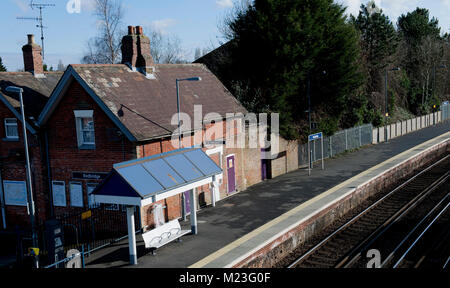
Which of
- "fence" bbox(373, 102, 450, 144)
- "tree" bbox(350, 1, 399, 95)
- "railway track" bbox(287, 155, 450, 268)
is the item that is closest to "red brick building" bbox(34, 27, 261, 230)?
"railway track" bbox(287, 155, 450, 268)

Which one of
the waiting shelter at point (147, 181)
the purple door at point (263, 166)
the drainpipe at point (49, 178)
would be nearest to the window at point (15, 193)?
the drainpipe at point (49, 178)

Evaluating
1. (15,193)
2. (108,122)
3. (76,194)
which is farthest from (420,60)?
(15,193)

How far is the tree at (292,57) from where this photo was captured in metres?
25.7

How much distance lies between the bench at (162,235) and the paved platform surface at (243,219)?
326 millimetres

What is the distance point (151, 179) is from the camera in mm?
13062

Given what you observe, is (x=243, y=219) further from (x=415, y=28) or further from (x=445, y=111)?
(x=415, y=28)

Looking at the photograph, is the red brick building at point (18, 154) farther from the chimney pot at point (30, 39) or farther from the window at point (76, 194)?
the chimney pot at point (30, 39)

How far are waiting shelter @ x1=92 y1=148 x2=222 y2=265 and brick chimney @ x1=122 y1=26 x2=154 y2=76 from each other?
6166 mm

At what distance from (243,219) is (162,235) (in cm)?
424

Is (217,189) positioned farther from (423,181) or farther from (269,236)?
(423,181)

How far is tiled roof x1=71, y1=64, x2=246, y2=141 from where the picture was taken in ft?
54.1

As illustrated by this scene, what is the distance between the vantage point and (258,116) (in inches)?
977

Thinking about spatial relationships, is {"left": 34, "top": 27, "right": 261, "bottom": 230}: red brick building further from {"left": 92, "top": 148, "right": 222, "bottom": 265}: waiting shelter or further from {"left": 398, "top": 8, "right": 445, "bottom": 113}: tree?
{"left": 398, "top": 8, "right": 445, "bottom": 113}: tree
